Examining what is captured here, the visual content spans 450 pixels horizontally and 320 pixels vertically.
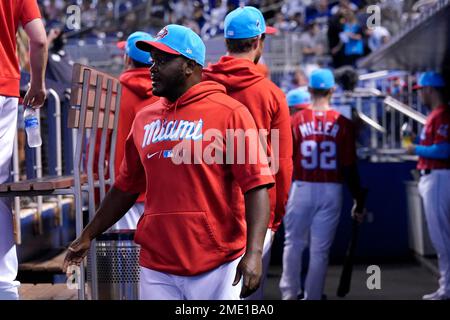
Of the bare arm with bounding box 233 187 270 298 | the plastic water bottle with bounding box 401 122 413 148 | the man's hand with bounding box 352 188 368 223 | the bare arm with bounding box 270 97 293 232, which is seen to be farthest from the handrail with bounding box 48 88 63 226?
the plastic water bottle with bounding box 401 122 413 148

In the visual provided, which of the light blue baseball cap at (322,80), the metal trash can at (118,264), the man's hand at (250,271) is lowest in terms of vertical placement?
the metal trash can at (118,264)

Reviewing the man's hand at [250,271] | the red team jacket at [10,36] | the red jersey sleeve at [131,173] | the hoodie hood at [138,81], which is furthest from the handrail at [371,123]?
the man's hand at [250,271]

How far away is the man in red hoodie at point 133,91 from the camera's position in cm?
586

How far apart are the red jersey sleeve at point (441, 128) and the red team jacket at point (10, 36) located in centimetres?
495

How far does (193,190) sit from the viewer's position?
11.5ft

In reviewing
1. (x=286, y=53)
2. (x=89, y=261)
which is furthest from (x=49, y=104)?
(x=286, y=53)

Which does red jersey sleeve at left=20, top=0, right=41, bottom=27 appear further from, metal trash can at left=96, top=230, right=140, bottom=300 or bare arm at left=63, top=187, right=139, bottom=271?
bare arm at left=63, top=187, right=139, bottom=271

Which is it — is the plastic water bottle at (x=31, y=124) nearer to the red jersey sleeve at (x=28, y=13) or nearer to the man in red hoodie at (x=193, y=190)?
the red jersey sleeve at (x=28, y=13)

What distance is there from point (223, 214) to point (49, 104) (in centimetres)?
479

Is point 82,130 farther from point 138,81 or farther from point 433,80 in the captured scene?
point 433,80

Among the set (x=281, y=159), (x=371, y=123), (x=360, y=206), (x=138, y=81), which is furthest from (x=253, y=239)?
(x=371, y=123)
